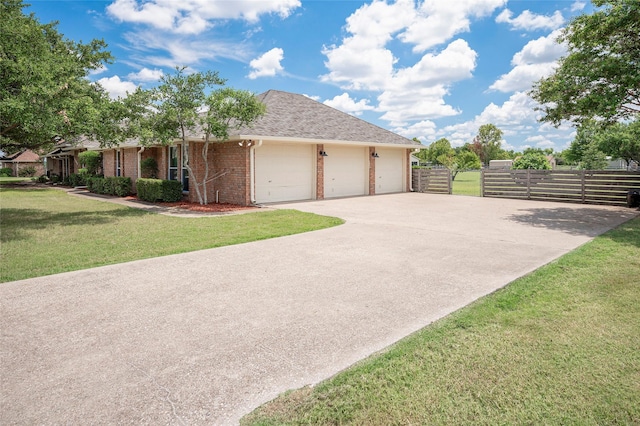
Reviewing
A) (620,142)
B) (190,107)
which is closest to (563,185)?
(190,107)

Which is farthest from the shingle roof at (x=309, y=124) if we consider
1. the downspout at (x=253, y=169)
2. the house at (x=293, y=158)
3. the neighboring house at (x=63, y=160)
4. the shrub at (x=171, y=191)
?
the neighboring house at (x=63, y=160)

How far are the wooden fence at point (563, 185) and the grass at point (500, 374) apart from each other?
13785 mm

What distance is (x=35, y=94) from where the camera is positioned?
31.8ft

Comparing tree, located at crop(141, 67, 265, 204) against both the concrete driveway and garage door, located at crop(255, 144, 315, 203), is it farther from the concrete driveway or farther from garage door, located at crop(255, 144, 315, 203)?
the concrete driveway

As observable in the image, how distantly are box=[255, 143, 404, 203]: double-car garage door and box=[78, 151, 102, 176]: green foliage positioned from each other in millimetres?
15712

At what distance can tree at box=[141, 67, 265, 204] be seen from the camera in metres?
13.4

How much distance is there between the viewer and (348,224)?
10781mm

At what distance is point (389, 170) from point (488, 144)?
70.1 metres

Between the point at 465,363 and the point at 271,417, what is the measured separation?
1.61 metres

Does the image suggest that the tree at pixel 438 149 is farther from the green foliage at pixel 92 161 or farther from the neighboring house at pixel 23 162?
the neighboring house at pixel 23 162

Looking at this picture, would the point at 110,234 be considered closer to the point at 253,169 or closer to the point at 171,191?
the point at 253,169

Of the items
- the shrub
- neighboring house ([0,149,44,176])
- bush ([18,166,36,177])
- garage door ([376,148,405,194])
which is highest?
neighboring house ([0,149,44,176])

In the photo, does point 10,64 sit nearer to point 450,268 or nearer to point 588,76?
point 450,268

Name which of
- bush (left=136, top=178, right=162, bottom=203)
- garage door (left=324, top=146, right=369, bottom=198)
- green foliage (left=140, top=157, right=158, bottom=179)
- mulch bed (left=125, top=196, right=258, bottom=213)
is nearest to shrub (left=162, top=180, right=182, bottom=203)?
bush (left=136, top=178, right=162, bottom=203)
